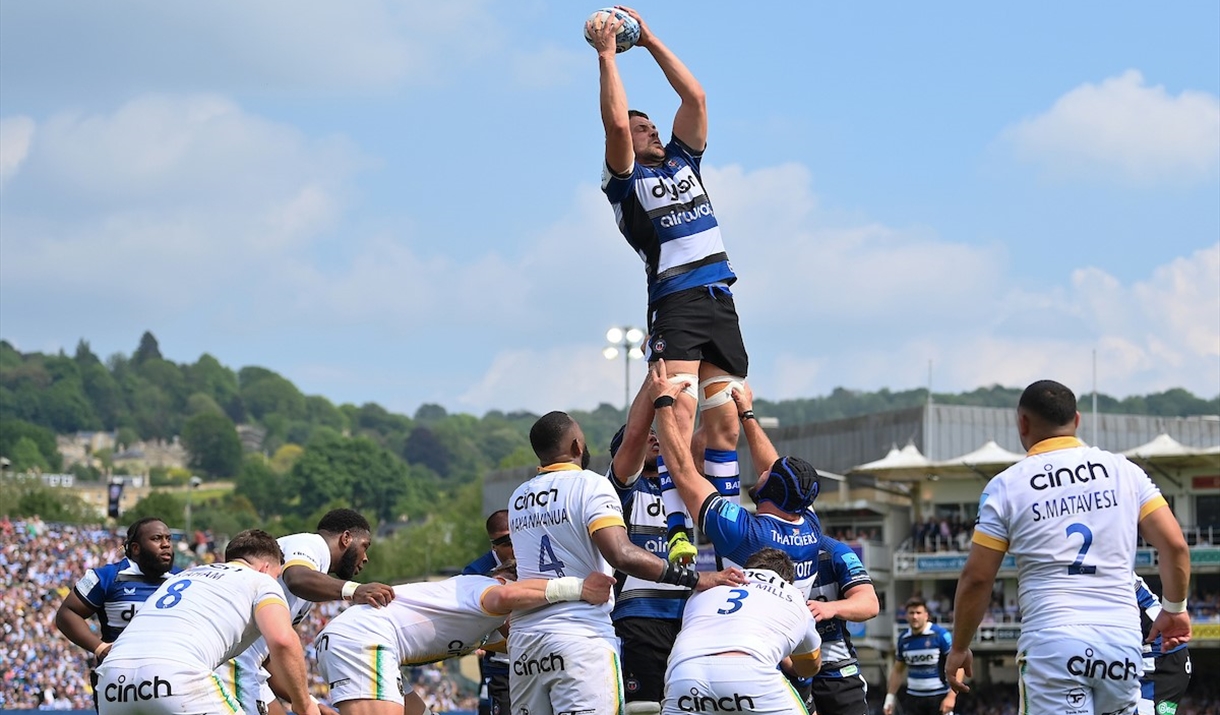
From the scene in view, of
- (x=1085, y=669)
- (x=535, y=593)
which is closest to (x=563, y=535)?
(x=535, y=593)

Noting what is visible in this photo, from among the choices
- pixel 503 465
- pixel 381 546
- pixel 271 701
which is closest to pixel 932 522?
pixel 271 701

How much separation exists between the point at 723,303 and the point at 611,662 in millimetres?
2932

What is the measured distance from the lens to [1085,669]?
8969 millimetres

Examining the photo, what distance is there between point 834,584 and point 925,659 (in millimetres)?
8340

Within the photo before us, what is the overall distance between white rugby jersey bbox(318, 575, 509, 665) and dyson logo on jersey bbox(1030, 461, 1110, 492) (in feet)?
11.7

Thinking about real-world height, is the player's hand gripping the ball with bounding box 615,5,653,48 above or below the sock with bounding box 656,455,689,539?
above

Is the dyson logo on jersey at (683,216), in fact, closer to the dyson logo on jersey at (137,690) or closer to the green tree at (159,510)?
the dyson logo on jersey at (137,690)

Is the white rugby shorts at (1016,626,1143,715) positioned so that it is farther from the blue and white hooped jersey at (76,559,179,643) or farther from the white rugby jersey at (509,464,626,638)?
the blue and white hooped jersey at (76,559,179,643)

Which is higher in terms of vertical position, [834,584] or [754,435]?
[754,435]

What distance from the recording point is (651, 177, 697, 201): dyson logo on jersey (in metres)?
11.7

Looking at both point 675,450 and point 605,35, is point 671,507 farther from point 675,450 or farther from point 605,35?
point 605,35

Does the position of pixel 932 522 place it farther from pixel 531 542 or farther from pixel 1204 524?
pixel 531 542

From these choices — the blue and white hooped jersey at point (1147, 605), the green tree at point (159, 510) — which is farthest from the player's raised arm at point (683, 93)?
the green tree at point (159, 510)

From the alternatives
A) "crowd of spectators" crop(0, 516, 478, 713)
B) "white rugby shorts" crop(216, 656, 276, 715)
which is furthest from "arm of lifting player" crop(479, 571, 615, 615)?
"crowd of spectators" crop(0, 516, 478, 713)
